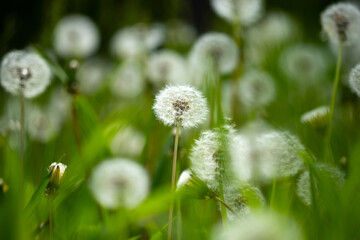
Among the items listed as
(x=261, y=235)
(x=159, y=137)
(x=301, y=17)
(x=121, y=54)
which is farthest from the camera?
(x=301, y=17)

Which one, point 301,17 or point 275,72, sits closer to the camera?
point 275,72

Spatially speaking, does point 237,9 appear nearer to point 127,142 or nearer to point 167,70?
point 167,70

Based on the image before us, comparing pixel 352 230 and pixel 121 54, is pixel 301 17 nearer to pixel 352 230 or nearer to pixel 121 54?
pixel 121 54

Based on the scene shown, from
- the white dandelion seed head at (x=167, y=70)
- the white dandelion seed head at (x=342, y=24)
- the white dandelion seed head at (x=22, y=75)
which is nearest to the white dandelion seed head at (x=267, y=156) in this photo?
the white dandelion seed head at (x=342, y=24)

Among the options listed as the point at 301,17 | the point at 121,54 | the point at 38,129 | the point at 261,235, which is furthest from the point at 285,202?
the point at 301,17

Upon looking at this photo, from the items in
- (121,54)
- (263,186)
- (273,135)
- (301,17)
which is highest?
(301,17)

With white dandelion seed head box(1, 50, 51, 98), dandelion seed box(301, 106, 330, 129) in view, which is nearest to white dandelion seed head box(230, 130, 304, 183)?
dandelion seed box(301, 106, 330, 129)
